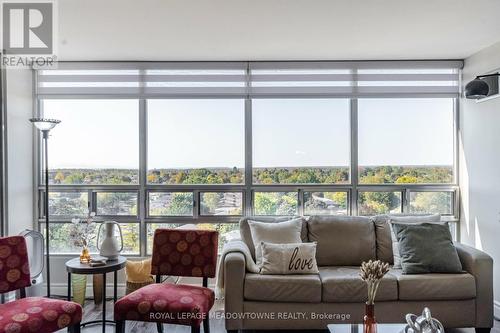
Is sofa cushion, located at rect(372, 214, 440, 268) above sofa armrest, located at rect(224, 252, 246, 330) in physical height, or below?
above

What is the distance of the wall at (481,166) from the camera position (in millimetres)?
3338

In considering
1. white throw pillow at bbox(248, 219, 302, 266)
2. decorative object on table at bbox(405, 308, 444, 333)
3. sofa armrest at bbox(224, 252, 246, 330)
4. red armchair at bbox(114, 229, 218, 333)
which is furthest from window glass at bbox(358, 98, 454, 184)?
decorative object on table at bbox(405, 308, 444, 333)

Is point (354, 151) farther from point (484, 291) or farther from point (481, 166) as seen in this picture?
point (484, 291)

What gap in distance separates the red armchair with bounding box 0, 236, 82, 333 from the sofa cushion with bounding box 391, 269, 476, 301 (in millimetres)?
2434

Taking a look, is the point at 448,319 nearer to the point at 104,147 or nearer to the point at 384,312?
the point at 384,312

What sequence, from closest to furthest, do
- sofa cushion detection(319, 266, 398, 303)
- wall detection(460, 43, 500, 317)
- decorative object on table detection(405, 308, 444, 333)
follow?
decorative object on table detection(405, 308, 444, 333), sofa cushion detection(319, 266, 398, 303), wall detection(460, 43, 500, 317)

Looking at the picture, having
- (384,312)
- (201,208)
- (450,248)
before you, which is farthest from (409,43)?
(201,208)

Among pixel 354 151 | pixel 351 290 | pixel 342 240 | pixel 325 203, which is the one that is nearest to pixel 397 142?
pixel 354 151

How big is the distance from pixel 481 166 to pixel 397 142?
0.82 meters

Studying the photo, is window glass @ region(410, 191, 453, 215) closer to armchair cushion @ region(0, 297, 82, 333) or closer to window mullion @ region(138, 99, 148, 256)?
window mullion @ region(138, 99, 148, 256)

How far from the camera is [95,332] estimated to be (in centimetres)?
300

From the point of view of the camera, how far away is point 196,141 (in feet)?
13.0

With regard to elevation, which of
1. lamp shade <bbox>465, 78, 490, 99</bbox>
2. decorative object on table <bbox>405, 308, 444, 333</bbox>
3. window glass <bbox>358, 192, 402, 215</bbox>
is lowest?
decorative object on table <bbox>405, 308, 444, 333</bbox>

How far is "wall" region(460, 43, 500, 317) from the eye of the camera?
334 centimetres
